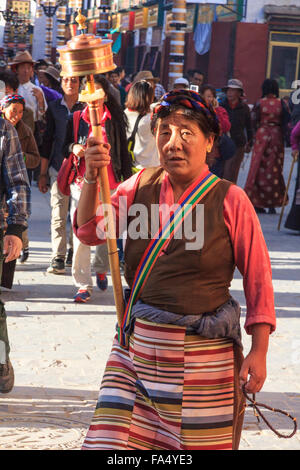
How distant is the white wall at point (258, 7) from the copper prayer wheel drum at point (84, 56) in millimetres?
32824

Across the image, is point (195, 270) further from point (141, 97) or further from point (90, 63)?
point (141, 97)

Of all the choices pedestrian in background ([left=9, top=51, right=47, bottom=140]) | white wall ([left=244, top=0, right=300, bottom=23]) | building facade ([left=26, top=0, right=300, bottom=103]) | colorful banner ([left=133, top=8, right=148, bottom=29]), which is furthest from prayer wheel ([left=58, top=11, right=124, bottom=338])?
colorful banner ([left=133, top=8, right=148, bottom=29])

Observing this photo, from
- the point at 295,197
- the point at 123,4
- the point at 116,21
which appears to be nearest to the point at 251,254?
the point at 295,197

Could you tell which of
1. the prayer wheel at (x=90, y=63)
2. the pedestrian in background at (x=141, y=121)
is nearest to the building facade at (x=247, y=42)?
the pedestrian in background at (x=141, y=121)

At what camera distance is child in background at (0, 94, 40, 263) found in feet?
26.1

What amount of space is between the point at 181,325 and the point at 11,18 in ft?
178

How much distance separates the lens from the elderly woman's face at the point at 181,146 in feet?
11.1

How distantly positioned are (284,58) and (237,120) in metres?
21.4

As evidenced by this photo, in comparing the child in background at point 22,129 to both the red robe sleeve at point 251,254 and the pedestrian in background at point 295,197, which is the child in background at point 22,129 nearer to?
the red robe sleeve at point 251,254

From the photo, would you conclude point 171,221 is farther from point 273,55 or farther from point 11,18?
point 11,18

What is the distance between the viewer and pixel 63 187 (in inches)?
322

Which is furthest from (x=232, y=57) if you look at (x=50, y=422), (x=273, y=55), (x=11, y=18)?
(x=50, y=422)

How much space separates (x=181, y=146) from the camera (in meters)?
3.37

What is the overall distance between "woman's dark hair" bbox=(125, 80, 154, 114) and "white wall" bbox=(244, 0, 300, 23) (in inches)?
1047
